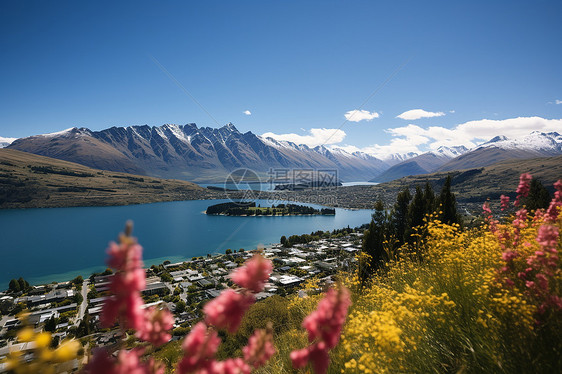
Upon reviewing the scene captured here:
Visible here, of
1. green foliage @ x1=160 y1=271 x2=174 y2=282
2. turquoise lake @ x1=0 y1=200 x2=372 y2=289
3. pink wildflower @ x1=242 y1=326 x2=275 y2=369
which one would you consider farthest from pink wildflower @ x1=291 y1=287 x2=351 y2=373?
green foliage @ x1=160 y1=271 x2=174 y2=282

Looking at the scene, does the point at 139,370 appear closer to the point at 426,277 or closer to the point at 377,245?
the point at 426,277

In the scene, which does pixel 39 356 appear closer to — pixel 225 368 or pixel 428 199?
pixel 225 368

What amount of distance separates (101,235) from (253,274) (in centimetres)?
8693

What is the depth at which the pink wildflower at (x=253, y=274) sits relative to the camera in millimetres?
1433

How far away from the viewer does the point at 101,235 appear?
2876 inches

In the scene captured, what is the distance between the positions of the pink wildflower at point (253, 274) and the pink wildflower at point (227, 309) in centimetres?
6

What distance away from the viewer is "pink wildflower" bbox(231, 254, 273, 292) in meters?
1.43

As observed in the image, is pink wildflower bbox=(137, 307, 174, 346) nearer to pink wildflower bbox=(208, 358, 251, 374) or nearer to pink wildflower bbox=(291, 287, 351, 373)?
pink wildflower bbox=(208, 358, 251, 374)

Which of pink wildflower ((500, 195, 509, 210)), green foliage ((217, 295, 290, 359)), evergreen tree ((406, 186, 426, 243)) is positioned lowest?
green foliage ((217, 295, 290, 359))

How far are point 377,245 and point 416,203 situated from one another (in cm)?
454

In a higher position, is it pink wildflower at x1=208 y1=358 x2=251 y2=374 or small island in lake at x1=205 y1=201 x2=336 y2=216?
pink wildflower at x1=208 y1=358 x2=251 y2=374

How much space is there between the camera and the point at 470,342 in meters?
3.38

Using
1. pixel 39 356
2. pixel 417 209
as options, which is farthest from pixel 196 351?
pixel 417 209

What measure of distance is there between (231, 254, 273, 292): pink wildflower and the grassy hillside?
157 metres
